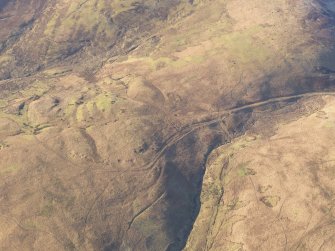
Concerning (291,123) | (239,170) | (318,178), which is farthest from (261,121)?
(318,178)

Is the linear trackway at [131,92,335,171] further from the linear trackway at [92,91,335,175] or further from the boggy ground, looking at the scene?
the boggy ground

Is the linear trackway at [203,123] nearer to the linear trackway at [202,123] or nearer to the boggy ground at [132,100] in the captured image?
the linear trackway at [202,123]

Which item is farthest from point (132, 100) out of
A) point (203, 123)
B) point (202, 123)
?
point (203, 123)

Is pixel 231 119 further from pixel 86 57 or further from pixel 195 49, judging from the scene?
pixel 86 57

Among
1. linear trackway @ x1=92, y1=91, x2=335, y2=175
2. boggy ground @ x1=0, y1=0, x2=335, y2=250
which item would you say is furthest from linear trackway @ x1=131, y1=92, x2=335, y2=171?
boggy ground @ x1=0, y1=0, x2=335, y2=250

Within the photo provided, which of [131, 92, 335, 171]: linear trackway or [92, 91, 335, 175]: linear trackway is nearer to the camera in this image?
[92, 91, 335, 175]: linear trackway

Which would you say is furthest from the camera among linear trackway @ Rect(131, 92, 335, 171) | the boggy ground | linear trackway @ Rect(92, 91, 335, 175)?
linear trackway @ Rect(131, 92, 335, 171)

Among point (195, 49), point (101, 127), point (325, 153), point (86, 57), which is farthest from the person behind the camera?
point (86, 57)

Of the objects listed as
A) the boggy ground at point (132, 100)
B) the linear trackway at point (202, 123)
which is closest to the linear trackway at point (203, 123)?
the linear trackway at point (202, 123)
